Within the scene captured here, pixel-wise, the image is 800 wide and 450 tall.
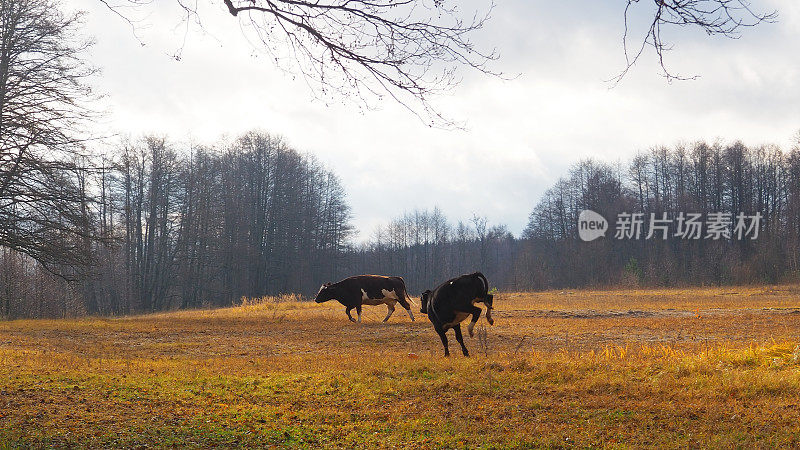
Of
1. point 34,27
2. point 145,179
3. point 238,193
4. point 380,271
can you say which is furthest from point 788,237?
point 34,27

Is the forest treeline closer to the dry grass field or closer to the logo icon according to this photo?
the logo icon

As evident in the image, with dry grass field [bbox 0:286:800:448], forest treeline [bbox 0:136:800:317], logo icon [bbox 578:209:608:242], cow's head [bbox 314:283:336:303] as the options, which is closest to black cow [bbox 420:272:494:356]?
dry grass field [bbox 0:286:800:448]

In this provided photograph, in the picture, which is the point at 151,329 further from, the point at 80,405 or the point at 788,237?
the point at 788,237

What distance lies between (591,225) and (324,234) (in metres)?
32.7

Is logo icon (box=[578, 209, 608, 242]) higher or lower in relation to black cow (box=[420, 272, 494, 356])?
higher

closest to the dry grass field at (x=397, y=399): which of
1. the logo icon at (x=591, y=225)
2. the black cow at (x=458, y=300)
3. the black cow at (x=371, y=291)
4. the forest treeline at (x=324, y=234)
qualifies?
the black cow at (x=458, y=300)

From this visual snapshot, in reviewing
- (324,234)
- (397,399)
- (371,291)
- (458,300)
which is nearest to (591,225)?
(324,234)

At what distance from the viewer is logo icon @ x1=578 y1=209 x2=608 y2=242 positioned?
3012 inches

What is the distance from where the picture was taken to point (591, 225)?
77250mm

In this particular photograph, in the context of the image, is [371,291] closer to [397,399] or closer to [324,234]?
[397,399]

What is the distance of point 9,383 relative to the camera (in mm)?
8828

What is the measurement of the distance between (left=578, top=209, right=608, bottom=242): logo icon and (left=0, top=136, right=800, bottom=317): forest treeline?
37.1 inches

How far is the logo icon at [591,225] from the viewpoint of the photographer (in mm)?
76500

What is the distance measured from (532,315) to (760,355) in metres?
15.1
